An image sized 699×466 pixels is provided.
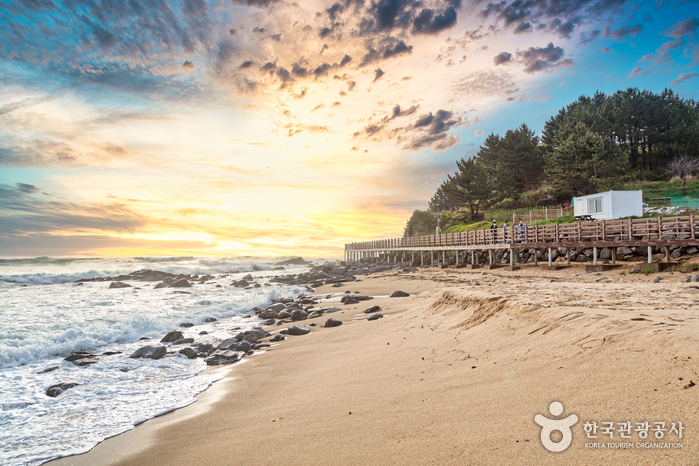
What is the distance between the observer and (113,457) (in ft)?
13.7

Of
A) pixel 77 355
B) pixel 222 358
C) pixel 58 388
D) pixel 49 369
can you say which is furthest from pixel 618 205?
pixel 49 369

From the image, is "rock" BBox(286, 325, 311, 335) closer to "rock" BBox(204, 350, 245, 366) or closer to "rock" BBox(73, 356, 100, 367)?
"rock" BBox(204, 350, 245, 366)

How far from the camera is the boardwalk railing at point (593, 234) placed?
1786cm

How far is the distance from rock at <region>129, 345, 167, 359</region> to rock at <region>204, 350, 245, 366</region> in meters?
1.27

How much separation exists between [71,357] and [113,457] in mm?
6042

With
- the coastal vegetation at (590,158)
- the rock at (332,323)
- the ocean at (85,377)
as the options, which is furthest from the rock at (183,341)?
the coastal vegetation at (590,158)

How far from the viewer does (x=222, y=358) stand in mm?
8367

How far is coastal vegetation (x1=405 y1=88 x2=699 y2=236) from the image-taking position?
4025cm

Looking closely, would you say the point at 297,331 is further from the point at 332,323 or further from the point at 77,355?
the point at 77,355

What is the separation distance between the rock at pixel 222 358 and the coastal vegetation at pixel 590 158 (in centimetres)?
4352

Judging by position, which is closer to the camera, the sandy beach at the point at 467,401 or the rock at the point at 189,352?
the sandy beach at the point at 467,401

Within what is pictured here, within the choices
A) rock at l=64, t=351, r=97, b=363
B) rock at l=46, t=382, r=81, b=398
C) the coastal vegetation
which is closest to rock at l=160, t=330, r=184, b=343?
rock at l=64, t=351, r=97, b=363

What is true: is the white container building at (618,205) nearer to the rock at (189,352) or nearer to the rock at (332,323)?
the rock at (332,323)

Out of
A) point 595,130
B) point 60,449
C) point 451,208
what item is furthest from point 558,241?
point 451,208
